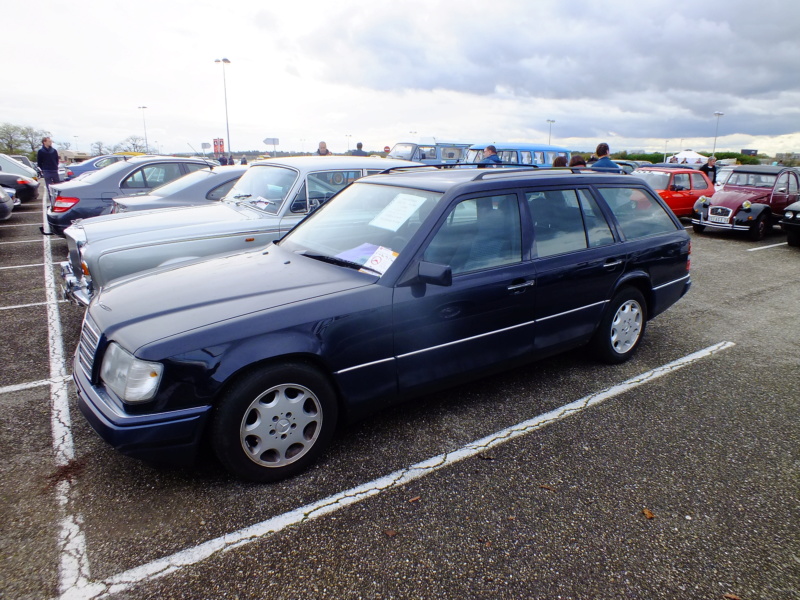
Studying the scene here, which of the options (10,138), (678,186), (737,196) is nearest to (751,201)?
(737,196)

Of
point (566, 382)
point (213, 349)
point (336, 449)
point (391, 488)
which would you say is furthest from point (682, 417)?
point (213, 349)

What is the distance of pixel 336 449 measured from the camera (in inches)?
123

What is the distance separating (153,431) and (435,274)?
5.26 feet

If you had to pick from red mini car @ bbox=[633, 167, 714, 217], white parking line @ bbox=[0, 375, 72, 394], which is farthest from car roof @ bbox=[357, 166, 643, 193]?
red mini car @ bbox=[633, 167, 714, 217]

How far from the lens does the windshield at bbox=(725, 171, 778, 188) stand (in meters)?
12.2

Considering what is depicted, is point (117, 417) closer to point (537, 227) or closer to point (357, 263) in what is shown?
point (357, 263)

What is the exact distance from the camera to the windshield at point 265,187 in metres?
5.75

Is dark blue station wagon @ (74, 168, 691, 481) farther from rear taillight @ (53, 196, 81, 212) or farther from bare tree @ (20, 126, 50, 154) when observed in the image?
bare tree @ (20, 126, 50, 154)

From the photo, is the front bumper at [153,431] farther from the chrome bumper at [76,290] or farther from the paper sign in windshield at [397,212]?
the chrome bumper at [76,290]

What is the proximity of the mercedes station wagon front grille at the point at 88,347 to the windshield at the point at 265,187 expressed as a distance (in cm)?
290

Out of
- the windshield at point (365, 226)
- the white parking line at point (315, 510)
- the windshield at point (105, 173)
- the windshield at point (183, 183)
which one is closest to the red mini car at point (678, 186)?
the windshield at point (183, 183)

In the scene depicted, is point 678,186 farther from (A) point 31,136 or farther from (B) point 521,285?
(A) point 31,136

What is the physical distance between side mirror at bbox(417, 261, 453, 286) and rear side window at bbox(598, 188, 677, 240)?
210cm

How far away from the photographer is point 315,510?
2.60m
